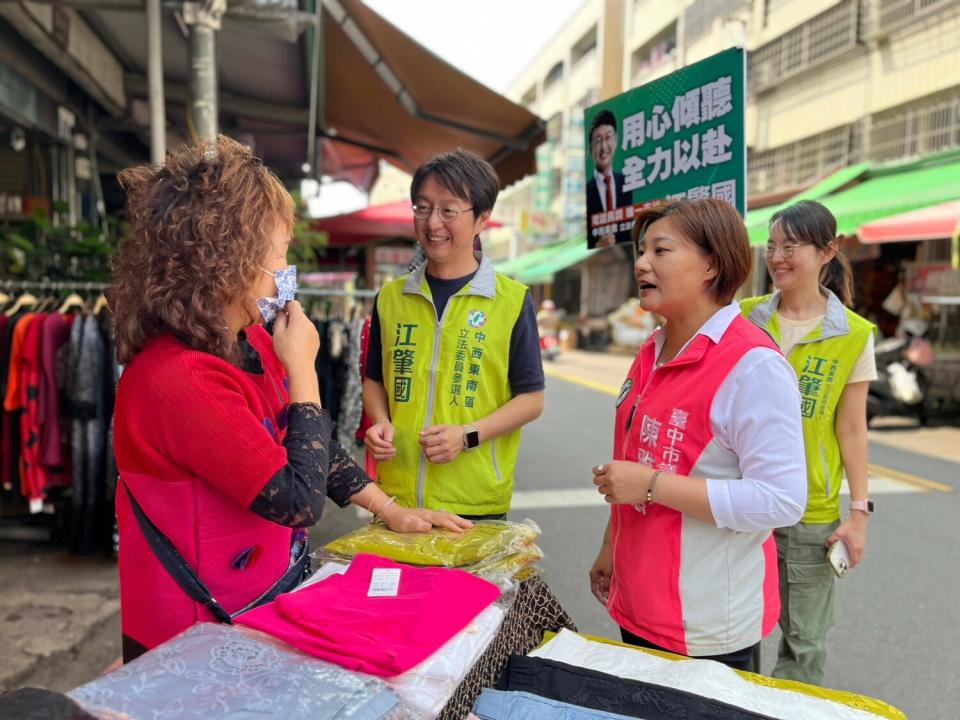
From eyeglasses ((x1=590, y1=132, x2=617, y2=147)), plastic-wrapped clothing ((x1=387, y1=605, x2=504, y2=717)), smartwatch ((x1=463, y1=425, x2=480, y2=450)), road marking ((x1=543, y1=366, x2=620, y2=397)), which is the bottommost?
Result: road marking ((x1=543, y1=366, x2=620, y2=397))

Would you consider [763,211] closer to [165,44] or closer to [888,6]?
[888,6]

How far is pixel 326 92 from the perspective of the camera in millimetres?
7020

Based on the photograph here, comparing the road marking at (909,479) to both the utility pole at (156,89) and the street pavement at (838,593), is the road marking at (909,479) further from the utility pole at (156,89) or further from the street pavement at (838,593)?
the utility pole at (156,89)

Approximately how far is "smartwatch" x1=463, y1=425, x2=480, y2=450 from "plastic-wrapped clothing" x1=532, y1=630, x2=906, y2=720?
30.2 inches

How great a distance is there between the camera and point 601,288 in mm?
26250

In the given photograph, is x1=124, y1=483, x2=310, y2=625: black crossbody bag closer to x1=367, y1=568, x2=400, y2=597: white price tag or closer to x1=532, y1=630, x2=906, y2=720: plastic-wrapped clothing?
x1=367, y1=568, x2=400, y2=597: white price tag

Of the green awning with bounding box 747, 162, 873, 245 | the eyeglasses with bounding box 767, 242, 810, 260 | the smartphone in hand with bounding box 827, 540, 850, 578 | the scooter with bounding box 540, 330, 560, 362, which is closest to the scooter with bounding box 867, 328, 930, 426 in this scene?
the green awning with bounding box 747, 162, 873, 245

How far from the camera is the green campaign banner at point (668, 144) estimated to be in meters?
2.25

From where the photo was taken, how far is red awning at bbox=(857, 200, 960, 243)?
792 cm

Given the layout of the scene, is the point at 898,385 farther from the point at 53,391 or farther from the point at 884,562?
the point at 53,391

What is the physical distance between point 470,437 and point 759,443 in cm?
88

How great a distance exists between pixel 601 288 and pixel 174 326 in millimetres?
25637

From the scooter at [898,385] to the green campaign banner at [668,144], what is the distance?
7716 mm

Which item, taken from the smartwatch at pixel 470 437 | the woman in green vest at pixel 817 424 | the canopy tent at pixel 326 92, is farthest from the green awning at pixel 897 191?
the smartwatch at pixel 470 437
